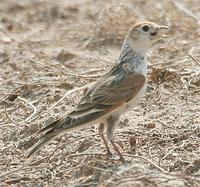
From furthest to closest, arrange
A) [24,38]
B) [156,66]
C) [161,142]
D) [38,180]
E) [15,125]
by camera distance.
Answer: [24,38]
[156,66]
[15,125]
[161,142]
[38,180]

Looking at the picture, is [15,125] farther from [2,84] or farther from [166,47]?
[166,47]

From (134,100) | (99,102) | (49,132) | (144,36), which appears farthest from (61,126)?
(144,36)

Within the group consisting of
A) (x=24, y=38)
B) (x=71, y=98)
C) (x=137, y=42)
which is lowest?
(x=24, y=38)

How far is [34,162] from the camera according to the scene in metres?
A: 7.32

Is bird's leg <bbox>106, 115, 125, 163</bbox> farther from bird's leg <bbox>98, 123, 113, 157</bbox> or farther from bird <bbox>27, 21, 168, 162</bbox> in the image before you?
bird's leg <bbox>98, 123, 113, 157</bbox>

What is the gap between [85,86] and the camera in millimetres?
8930

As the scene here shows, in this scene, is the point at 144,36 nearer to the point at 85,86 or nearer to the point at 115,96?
the point at 115,96

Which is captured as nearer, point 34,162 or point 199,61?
point 34,162

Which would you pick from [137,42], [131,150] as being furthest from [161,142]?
[137,42]

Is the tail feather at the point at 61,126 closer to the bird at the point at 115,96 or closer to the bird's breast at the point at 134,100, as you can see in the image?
the bird at the point at 115,96

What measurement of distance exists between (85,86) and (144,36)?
1664 mm

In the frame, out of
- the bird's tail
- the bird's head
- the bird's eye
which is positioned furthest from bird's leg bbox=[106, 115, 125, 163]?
the bird's eye

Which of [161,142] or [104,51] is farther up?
[161,142]

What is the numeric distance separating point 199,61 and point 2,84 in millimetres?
2129
